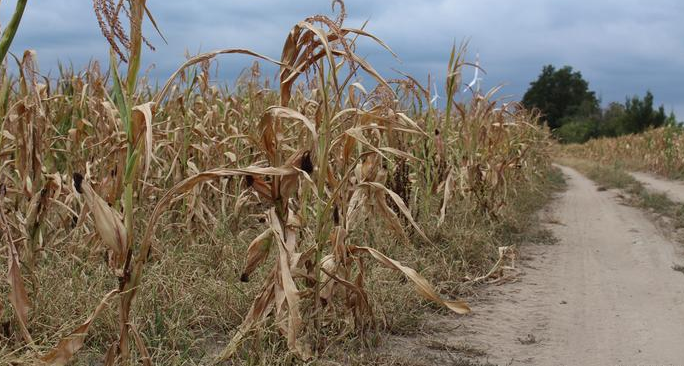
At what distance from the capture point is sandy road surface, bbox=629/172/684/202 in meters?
10.9

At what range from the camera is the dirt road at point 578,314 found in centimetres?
324

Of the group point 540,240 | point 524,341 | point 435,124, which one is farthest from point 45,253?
point 540,240

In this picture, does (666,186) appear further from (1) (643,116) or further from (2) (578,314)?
(1) (643,116)

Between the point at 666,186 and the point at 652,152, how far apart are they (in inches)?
228

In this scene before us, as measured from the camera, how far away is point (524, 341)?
343cm

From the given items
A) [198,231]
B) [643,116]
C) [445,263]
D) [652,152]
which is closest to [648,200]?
[445,263]

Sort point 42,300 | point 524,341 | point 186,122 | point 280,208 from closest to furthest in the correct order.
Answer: point 280,208 < point 42,300 < point 524,341 < point 186,122

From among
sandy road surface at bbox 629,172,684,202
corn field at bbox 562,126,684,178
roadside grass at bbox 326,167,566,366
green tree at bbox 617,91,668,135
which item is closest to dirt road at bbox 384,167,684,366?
roadside grass at bbox 326,167,566,366

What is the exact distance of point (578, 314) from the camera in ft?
13.2

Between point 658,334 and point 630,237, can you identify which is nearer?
point 658,334

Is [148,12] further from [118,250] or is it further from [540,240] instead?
[540,240]

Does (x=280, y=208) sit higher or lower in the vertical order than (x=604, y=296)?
higher

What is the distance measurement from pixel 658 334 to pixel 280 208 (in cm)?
231

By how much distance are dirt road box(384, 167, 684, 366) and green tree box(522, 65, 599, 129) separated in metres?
62.5
